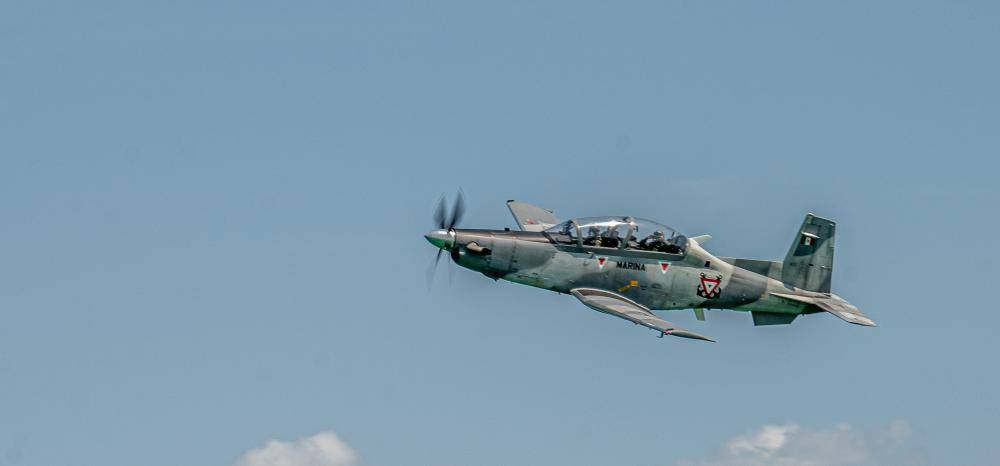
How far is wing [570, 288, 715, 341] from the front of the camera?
143 feet

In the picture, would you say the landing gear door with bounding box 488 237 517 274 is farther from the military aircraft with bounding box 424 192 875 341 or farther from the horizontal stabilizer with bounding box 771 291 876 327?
the horizontal stabilizer with bounding box 771 291 876 327

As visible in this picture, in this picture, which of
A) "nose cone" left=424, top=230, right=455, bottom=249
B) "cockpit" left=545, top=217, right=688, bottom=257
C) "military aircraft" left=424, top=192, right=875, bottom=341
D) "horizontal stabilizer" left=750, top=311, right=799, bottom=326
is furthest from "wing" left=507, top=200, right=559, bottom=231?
"horizontal stabilizer" left=750, top=311, right=799, bottom=326

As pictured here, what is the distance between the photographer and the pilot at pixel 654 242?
156ft

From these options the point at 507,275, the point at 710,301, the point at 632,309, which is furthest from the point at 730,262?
the point at 507,275

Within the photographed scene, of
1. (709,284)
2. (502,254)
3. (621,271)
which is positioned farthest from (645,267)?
(502,254)

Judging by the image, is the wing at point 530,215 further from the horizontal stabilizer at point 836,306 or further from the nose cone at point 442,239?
the horizontal stabilizer at point 836,306

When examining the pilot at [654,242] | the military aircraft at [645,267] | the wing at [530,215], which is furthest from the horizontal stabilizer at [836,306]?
the wing at [530,215]

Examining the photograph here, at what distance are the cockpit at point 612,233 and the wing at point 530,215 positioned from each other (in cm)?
318

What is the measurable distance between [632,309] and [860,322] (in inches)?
295

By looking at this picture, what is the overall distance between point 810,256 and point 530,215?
9932 mm

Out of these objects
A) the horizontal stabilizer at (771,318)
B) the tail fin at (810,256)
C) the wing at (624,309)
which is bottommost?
the horizontal stabilizer at (771,318)

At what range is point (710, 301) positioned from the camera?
4894 cm

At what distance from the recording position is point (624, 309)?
152 ft

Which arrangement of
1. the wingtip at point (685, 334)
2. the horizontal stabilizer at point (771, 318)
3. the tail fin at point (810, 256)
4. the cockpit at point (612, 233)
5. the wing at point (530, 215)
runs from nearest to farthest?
the wingtip at point (685, 334), the cockpit at point (612, 233), the tail fin at point (810, 256), the horizontal stabilizer at point (771, 318), the wing at point (530, 215)
